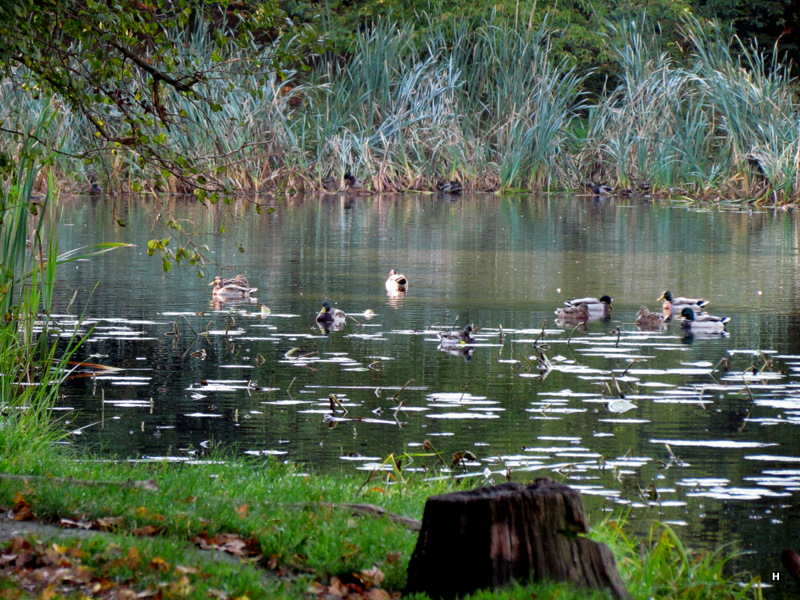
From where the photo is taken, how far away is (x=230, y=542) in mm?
6465

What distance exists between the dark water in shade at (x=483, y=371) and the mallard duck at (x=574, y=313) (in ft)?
0.55

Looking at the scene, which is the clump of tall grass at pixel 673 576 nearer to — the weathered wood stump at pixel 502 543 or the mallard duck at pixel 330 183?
the weathered wood stump at pixel 502 543

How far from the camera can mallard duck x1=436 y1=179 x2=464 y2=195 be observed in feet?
127

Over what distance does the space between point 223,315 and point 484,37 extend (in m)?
24.4

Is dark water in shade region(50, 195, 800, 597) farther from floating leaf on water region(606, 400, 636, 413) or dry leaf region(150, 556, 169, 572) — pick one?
dry leaf region(150, 556, 169, 572)

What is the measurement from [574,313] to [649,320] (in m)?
0.94

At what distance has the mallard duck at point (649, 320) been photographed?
1625 cm

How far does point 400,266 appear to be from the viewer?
72.5ft

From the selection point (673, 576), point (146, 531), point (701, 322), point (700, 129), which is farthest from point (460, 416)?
point (700, 129)

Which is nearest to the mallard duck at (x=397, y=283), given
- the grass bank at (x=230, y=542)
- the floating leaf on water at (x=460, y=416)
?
the floating leaf on water at (x=460, y=416)

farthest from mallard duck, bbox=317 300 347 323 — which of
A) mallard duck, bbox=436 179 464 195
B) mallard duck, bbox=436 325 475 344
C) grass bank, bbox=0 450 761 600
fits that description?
mallard duck, bbox=436 179 464 195

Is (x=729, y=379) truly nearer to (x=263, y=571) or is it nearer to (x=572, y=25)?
(x=263, y=571)

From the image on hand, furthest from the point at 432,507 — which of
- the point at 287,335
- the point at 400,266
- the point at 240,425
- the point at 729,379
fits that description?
the point at 400,266

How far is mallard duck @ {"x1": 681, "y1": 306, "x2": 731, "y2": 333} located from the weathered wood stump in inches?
404
